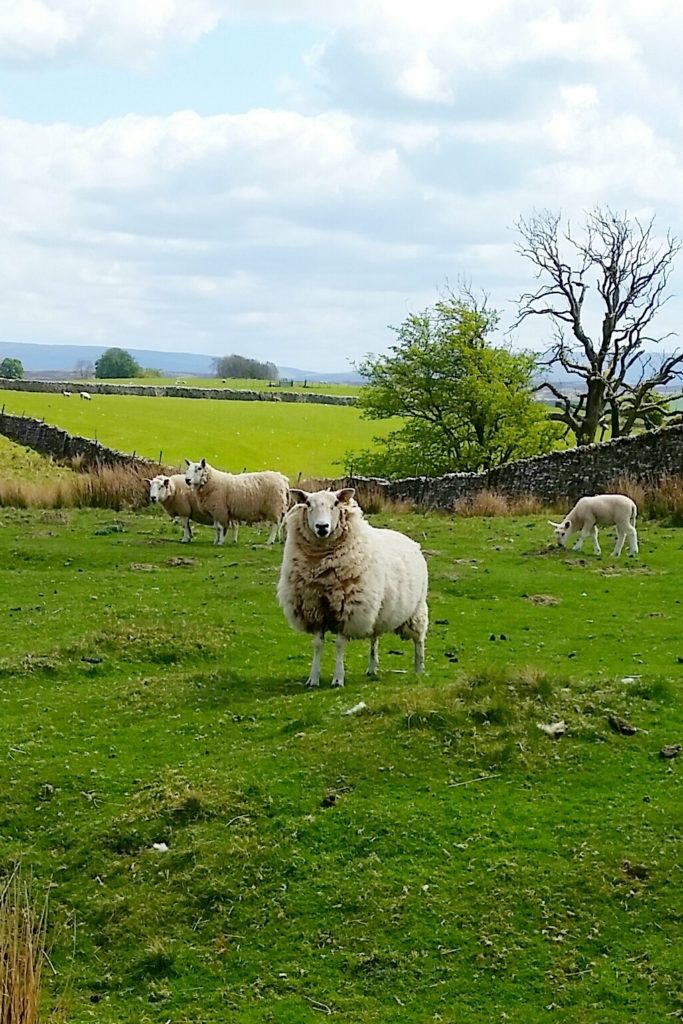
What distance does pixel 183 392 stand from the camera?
84625 mm

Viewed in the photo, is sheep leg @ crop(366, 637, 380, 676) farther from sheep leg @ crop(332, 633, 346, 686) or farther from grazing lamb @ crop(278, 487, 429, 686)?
sheep leg @ crop(332, 633, 346, 686)

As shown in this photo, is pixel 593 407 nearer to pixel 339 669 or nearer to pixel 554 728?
pixel 339 669

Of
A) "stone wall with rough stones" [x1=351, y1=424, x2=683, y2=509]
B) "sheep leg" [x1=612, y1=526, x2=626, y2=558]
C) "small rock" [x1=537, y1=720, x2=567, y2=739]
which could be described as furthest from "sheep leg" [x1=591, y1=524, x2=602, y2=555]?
"small rock" [x1=537, y1=720, x2=567, y2=739]

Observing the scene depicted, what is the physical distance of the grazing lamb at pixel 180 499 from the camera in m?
22.6

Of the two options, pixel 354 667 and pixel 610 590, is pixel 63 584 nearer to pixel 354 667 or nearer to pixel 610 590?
pixel 354 667

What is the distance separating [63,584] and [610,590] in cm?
811

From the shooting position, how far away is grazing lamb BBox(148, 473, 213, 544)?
22562mm

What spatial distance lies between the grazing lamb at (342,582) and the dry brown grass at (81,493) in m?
16.0

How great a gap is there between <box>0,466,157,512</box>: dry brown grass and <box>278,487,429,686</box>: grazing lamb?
629 inches

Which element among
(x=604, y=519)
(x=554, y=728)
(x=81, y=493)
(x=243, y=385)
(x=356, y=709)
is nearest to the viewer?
(x=554, y=728)

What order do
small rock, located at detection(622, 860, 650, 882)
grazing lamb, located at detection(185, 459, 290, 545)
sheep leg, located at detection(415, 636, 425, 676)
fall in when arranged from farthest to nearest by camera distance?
grazing lamb, located at detection(185, 459, 290, 545), sheep leg, located at detection(415, 636, 425, 676), small rock, located at detection(622, 860, 650, 882)

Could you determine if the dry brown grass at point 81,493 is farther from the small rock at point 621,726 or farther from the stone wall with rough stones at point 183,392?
the stone wall with rough stones at point 183,392

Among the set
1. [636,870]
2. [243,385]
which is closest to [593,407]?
[636,870]

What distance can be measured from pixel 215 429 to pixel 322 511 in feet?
161
